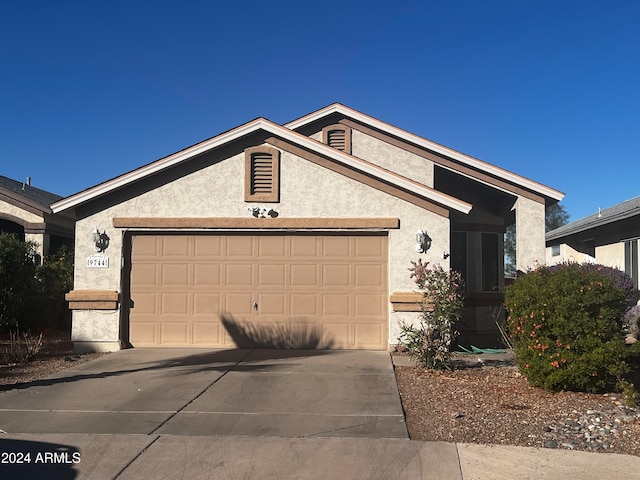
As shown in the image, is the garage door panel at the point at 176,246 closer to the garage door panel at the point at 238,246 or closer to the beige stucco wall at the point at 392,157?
the garage door panel at the point at 238,246

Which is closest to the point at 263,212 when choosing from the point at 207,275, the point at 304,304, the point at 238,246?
the point at 238,246

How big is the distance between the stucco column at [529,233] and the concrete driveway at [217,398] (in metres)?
5.02

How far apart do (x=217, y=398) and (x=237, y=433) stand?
153 cm

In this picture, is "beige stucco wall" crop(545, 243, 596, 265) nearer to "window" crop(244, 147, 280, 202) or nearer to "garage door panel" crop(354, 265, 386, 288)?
"garage door panel" crop(354, 265, 386, 288)

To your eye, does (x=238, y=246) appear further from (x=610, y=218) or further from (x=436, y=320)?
(x=610, y=218)

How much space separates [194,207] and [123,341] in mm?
2968

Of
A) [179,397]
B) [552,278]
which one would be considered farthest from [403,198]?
[179,397]

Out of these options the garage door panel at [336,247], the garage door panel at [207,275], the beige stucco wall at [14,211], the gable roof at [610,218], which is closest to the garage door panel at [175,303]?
the garage door panel at [207,275]

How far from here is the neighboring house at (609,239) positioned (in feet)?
47.1

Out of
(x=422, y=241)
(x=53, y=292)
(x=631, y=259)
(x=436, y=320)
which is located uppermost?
(x=422, y=241)

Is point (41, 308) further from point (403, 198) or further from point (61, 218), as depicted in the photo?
point (403, 198)

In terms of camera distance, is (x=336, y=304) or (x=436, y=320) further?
(x=336, y=304)

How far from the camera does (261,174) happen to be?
1134 centimetres

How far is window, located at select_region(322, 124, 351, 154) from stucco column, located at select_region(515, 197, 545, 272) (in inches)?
188
